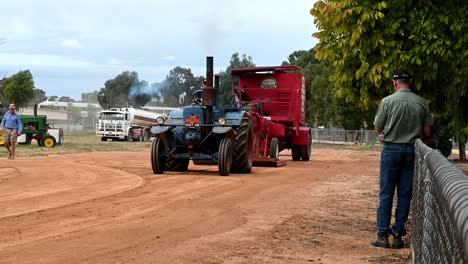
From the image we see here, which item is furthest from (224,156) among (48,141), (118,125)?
(118,125)

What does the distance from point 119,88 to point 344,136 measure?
42.1m

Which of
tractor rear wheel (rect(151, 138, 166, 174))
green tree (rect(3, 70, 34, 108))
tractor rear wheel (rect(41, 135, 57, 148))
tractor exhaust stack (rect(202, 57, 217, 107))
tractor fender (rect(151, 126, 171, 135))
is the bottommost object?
tractor rear wheel (rect(41, 135, 57, 148))

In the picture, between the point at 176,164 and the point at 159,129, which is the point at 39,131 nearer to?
the point at 176,164

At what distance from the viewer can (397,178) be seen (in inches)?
271

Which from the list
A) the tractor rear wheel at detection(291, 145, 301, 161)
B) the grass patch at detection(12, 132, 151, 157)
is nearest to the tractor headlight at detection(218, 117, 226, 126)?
the tractor rear wheel at detection(291, 145, 301, 161)

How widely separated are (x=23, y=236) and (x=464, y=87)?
289 inches

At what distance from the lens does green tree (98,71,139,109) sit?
86938 millimetres

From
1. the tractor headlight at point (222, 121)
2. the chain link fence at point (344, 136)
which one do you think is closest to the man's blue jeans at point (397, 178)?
the tractor headlight at point (222, 121)

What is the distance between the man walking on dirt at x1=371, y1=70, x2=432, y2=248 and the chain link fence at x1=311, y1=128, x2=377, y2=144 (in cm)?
4422

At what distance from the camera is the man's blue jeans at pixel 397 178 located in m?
6.81

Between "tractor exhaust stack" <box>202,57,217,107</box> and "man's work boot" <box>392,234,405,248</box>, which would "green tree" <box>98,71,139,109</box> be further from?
"man's work boot" <box>392,234,405,248</box>

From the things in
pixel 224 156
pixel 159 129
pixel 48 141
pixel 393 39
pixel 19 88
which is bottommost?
pixel 48 141

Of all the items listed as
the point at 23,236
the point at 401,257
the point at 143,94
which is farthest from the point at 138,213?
the point at 143,94

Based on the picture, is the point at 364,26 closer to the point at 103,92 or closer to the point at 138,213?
the point at 138,213
